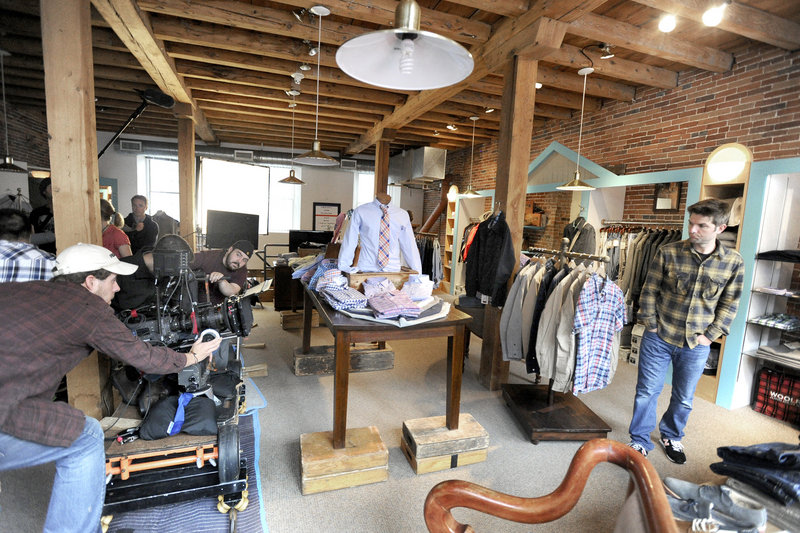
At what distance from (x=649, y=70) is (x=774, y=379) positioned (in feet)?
10.9

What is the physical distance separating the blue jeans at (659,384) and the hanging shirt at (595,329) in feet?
0.71

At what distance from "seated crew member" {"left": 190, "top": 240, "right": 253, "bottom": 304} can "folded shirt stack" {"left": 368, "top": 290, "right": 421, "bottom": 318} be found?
1553 mm

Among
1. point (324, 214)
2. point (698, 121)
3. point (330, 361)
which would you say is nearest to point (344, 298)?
point (330, 361)

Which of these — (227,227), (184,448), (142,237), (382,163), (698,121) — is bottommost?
(184,448)

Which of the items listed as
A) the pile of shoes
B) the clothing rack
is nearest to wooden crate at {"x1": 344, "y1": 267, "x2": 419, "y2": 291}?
the clothing rack

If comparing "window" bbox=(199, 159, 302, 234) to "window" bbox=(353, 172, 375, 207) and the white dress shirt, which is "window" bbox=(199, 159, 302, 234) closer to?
the white dress shirt

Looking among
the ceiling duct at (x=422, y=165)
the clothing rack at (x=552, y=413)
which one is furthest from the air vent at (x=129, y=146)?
the clothing rack at (x=552, y=413)

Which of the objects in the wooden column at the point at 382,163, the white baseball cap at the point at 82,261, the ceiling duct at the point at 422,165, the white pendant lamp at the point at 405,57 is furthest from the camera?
the ceiling duct at the point at 422,165

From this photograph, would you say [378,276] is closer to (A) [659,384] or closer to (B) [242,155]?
(A) [659,384]

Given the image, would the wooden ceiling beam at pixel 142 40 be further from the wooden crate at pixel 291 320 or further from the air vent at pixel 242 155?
the air vent at pixel 242 155

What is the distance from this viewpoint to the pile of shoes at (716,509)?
1.21 metres

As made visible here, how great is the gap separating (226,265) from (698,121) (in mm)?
5075

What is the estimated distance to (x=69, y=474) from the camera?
1563mm

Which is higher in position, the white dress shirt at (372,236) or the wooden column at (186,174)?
the wooden column at (186,174)
